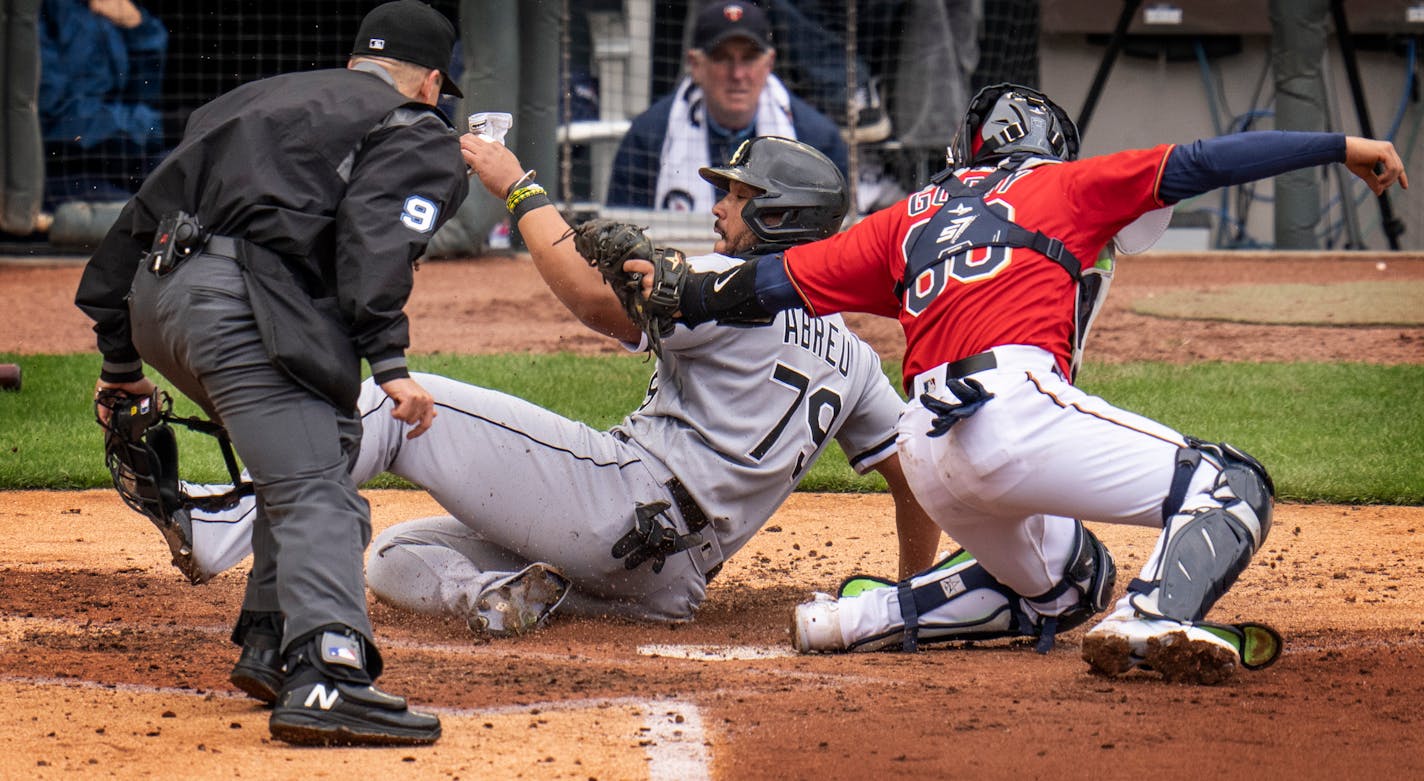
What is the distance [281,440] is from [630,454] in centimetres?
116

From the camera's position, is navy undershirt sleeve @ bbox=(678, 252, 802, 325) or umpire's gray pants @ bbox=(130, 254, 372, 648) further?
navy undershirt sleeve @ bbox=(678, 252, 802, 325)

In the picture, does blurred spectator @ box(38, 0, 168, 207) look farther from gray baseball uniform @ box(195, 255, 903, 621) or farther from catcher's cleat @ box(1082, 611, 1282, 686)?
catcher's cleat @ box(1082, 611, 1282, 686)

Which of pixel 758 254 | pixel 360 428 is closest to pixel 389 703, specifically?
pixel 360 428

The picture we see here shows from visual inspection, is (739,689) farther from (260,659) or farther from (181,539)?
(181,539)

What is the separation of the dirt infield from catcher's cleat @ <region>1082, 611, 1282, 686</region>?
0.16 ft

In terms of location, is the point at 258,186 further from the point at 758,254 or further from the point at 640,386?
the point at 640,386

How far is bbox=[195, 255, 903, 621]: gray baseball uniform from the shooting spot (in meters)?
4.12

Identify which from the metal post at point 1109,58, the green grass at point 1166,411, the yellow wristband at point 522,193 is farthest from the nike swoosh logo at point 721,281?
the metal post at point 1109,58

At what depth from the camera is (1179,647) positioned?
3.43 m

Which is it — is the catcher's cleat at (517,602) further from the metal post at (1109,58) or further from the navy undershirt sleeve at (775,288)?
the metal post at (1109,58)

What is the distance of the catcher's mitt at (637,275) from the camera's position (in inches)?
154

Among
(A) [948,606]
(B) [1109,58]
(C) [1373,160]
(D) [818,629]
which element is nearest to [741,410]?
(D) [818,629]

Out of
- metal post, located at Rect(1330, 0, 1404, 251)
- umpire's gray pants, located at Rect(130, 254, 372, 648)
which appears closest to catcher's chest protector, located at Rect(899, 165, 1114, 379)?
umpire's gray pants, located at Rect(130, 254, 372, 648)

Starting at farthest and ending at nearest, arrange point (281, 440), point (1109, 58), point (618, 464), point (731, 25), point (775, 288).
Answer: point (1109, 58), point (731, 25), point (618, 464), point (775, 288), point (281, 440)
